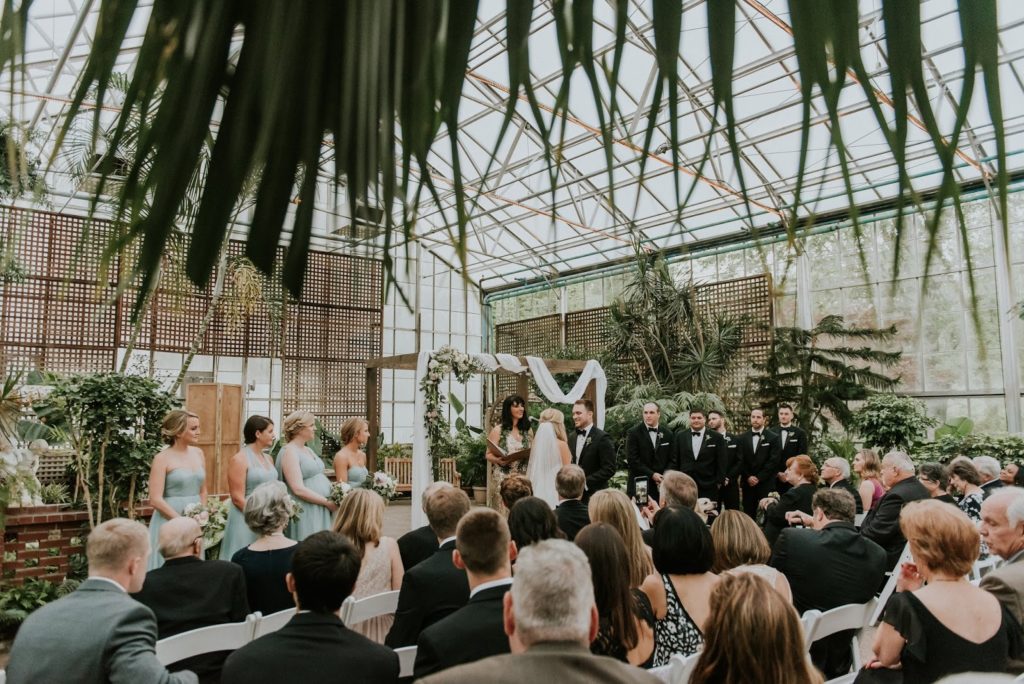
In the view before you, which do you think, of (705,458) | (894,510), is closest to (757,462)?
(705,458)

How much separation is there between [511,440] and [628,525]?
15.5 feet

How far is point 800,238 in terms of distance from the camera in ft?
0.75

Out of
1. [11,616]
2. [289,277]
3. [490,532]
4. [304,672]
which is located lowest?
[11,616]

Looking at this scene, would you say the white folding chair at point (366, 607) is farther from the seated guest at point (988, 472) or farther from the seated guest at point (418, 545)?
the seated guest at point (988, 472)

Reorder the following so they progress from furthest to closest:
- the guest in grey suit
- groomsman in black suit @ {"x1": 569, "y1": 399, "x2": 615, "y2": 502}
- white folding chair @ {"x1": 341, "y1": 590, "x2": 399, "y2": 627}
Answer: groomsman in black suit @ {"x1": 569, "y1": 399, "x2": 615, "y2": 502} → white folding chair @ {"x1": 341, "y1": 590, "x2": 399, "y2": 627} → the guest in grey suit

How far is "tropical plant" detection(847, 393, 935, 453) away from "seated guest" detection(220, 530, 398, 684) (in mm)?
8603

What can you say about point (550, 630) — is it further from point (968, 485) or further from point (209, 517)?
point (968, 485)

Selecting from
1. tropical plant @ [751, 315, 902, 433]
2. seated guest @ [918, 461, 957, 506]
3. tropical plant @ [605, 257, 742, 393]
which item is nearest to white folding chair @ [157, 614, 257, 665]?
seated guest @ [918, 461, 957, 506]

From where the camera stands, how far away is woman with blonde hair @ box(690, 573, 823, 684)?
1.58m

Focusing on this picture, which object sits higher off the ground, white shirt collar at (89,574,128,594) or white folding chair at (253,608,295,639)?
white shirt collar at (89,574,128,594)

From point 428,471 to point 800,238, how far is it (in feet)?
24.7

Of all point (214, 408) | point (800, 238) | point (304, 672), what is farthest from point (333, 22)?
point (214, 408)

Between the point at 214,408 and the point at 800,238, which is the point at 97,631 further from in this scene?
the point at 214,408

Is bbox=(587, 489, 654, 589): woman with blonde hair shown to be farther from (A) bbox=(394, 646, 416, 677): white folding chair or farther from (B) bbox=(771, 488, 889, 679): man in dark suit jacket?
(A) bbox=(394, 646, 416, 677): white folding chair
